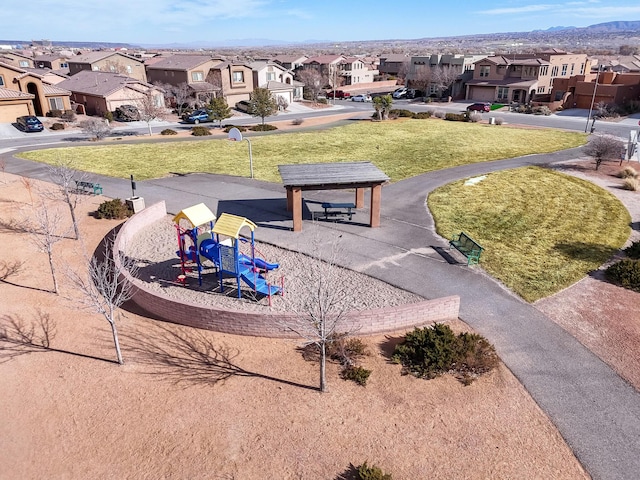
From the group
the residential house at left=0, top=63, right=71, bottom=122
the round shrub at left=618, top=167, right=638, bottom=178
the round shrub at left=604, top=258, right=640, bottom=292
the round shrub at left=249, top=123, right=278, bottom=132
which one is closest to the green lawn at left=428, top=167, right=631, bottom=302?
the round shrub at left=604, top=258, right=640, bottom=292

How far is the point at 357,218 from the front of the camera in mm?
25156

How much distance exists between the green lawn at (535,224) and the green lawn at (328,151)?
21.4 feet

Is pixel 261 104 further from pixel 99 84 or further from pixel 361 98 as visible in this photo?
pixel 361 98

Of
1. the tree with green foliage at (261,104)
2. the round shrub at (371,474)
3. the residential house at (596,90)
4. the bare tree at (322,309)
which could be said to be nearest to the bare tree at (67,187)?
the bare tree at (322,309)

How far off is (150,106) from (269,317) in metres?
43.4

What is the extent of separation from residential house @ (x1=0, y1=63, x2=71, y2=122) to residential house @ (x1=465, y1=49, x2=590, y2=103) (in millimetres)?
65325

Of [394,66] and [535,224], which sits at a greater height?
[394,66]

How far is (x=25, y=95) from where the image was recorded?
54844 mm

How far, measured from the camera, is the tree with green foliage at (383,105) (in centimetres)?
5778

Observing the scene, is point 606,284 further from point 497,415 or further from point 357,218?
point 357,218

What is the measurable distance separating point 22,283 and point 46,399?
26.5 feet

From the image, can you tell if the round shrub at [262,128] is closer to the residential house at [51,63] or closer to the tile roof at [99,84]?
the tile roof at [99,84]

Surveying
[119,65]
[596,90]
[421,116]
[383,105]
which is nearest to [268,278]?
[383,105]

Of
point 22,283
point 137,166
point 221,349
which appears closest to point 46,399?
point 221,349
